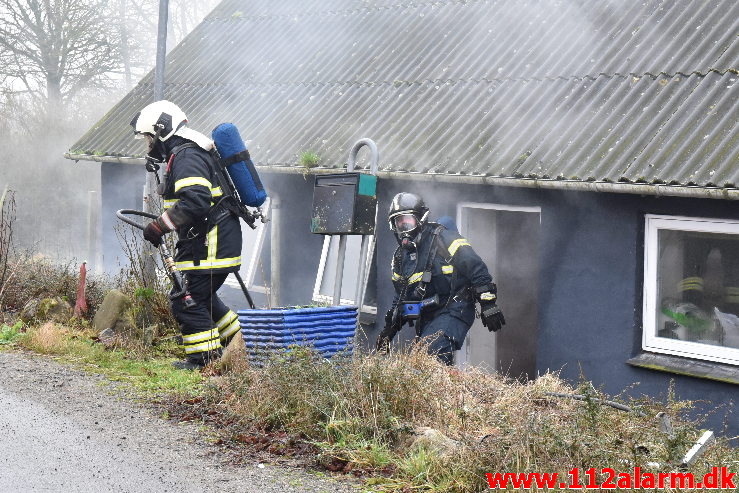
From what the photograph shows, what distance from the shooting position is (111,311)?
9.07m

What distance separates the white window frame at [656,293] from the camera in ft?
23.7

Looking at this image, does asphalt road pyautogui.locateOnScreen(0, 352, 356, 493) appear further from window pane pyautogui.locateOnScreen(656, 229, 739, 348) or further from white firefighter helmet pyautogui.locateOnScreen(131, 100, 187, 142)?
window pane pyautogui.locateOnScreen(656, 229, 739, 348)

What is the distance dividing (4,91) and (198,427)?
67.2 feet

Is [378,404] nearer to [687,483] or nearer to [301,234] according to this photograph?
[687,483]

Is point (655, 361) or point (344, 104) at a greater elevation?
point (344, 104)

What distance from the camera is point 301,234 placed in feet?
35.2

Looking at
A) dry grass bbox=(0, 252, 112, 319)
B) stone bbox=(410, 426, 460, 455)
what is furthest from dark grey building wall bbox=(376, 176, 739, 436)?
dry grass bbox=(0, 252, 112, 319)

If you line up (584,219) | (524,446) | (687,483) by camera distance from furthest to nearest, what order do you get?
1. (584,219)
2. (524,446)
3. (687,483)

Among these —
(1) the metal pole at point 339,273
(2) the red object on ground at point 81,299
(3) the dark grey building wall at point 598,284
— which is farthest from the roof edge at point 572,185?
(2) the red object on ground at point 81,299

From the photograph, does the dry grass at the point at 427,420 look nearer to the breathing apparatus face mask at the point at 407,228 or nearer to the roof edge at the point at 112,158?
the breathing apparatus face mask at the point at 407,228

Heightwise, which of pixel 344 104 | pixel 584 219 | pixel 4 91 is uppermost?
pixel 4 91

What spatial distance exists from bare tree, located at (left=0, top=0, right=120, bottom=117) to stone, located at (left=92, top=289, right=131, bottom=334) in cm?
1560

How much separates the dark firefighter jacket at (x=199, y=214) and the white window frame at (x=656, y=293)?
134 inches

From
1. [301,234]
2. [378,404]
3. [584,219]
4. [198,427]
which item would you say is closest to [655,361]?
[584,219]
